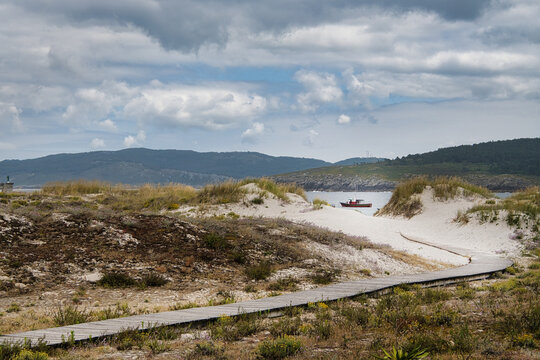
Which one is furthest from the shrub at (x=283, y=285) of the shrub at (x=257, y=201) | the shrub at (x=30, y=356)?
the shrub at (x=257, y=201)

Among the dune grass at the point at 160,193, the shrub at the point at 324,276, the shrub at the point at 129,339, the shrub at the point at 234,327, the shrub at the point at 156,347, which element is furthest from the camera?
the dune grass at the point at 160,193

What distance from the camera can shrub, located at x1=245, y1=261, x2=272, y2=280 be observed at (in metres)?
14.0

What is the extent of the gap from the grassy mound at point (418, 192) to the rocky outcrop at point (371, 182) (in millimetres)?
107407

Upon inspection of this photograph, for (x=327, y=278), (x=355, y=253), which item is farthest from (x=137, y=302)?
(x=355, y=253)

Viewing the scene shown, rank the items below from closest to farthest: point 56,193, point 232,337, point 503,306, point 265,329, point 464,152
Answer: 1. point 232,337
2. point 265,329
3. point 503,306
4. point 56,193
5. point 464,152

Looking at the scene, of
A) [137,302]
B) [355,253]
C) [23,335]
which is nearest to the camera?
[23,335]

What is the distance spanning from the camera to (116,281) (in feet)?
41.0

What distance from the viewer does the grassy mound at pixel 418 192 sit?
33406mm

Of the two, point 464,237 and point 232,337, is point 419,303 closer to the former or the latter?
point 232,337

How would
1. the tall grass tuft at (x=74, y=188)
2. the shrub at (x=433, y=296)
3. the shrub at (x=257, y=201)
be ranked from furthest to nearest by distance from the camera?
1. the tall grass tuft at (x=74, y=188)
2. the shrub at (x=257, y=201)
3. the shrub at (x=433, y=296)

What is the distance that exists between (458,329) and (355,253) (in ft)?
35.2

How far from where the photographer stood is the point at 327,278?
1405 cm

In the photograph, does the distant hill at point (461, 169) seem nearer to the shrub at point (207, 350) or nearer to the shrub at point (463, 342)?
A: the shrub at point (463, 342)

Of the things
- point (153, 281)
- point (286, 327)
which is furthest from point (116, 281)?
point (286, 327)
